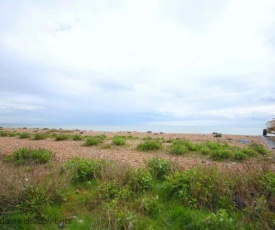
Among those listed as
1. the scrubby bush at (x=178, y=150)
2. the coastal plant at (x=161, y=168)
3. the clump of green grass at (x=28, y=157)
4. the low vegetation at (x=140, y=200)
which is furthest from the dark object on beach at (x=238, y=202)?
the clump of green grass at (x=28, y=157)

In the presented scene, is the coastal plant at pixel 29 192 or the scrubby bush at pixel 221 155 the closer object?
the coastal plant at pixel 29 192

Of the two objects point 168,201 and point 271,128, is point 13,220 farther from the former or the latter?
point 271,128

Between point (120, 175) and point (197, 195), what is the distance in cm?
175

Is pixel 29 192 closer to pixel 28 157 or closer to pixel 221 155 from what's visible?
pixel 28 157

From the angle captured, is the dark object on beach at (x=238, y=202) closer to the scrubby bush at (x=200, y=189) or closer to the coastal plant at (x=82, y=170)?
the scrubby bush at (x=200, y=189)

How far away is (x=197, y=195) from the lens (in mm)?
4570

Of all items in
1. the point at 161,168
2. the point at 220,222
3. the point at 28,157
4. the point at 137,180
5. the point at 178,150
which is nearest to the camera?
the point at 220,222

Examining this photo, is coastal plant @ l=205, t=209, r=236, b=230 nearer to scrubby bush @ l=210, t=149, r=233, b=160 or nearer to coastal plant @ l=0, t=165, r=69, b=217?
coastal plant @ l=0, t=165, r=69, b=217

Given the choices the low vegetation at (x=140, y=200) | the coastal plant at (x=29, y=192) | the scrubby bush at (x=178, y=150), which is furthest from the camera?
the scrubby bush at (x=178, y=150)

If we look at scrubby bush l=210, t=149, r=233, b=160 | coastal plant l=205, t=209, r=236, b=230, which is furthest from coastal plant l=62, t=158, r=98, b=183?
scrubby bush l=210, t=149, r=233, b=160

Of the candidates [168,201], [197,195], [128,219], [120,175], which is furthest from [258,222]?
[120,175]

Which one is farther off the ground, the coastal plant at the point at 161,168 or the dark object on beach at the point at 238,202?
the coastal plant at the point at 161,168

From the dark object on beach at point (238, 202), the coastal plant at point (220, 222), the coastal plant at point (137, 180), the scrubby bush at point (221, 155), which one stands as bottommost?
the coastal plant at point (220, 222)

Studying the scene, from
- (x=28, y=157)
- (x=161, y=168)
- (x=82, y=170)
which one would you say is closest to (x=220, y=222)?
(x=161, y=168)
